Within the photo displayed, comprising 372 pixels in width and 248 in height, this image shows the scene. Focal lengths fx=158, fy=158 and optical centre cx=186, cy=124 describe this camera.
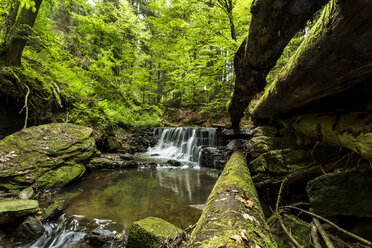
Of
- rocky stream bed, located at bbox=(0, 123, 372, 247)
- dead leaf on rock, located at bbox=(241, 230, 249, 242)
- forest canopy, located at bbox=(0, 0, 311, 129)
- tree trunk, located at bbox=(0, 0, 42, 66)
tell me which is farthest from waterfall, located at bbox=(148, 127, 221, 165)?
tree trunk, located at bbox=(0, 0, 42, 66)

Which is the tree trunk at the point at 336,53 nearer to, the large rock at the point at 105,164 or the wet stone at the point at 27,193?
the wet stone at the point at 27,193

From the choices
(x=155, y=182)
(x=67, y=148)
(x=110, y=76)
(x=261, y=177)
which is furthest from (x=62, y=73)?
(x=261, y=177)

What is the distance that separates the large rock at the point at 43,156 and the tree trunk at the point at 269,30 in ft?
17.6

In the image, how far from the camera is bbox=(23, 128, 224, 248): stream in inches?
113

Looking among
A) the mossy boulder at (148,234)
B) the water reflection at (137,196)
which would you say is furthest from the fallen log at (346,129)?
the water reflection at (137,196)

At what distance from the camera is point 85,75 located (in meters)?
10.7

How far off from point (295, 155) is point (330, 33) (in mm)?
2425

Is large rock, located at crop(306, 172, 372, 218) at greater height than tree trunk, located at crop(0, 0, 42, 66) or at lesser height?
lesser

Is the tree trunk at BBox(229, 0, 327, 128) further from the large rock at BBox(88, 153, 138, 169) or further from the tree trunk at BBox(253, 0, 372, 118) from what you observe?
the large rock at BBox(88, 153, 138, 169)

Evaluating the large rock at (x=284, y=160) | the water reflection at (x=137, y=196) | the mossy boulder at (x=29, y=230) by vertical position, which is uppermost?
the large rock at (x=284, y=160)

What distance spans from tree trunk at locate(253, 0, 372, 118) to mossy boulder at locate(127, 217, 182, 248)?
2.68m

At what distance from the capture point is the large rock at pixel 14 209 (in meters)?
2.51

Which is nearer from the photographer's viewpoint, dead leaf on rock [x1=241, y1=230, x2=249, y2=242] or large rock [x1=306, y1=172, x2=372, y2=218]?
dead leaf on rock [x1=241, y1=230, x2=249, y2=242]

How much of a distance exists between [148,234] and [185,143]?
8423 millimetres
